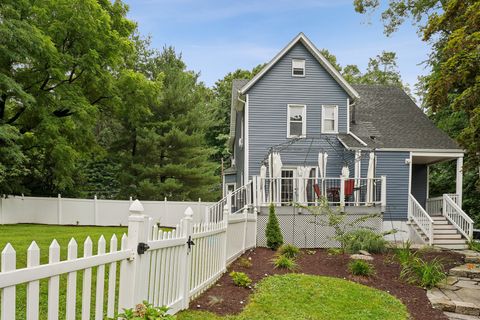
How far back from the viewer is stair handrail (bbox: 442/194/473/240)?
467 inches

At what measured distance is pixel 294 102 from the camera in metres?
14.6

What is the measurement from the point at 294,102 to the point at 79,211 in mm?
10358

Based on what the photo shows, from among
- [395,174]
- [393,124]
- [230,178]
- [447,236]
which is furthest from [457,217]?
[230,178]

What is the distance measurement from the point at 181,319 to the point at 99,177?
2289 centimetres

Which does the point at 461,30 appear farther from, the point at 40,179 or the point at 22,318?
the point at 40,179

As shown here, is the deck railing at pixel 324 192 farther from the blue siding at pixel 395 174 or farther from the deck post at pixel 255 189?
the blue siding at pixel 395 174

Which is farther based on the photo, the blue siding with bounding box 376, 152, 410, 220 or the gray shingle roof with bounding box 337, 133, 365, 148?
the blue siding with bounding box 376, 152, 410, 220

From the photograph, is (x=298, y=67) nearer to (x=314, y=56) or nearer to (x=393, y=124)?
(x=314, y=56)

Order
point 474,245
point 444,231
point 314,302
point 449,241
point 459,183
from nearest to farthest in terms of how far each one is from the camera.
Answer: point 314,302 → point 474,245 → point 449,241 → point 444,231 → point 459,183

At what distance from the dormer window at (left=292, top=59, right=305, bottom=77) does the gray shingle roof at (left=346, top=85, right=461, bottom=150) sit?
→ 3118mm

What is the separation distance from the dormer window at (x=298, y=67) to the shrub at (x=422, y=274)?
29.6ft

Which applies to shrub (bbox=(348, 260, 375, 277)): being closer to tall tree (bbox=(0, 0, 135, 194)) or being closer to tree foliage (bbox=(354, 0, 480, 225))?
tree foliage (bbox=(354, 0, 480, 225))

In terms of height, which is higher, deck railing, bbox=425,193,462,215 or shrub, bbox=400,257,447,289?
deck railing, bbox=425,193,462,215

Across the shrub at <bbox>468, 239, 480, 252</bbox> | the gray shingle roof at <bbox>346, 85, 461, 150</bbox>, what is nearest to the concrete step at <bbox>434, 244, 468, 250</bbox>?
the shrub at <bbox>468, 239, 480, 252</bbox>
